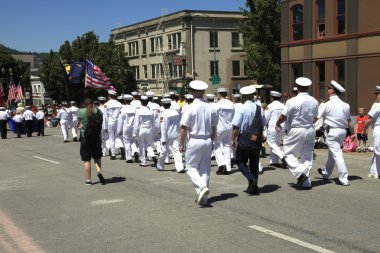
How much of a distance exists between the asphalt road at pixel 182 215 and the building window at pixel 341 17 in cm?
1855

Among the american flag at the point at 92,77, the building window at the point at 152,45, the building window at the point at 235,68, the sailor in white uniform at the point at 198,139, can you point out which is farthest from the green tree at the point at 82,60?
the sailor in white uniform at the point at 198,139

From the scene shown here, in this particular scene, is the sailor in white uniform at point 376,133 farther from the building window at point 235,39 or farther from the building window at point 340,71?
the building window at point 235,39

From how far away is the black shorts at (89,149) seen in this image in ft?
32.3

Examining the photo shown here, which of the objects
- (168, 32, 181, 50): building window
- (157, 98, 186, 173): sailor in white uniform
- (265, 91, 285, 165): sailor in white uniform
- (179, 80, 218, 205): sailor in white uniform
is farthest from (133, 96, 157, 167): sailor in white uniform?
(168, 32, 181, 50): building window

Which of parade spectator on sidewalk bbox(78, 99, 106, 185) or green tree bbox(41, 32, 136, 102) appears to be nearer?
parade spectator on sidewalk bbox(78, 99, 106, 185)

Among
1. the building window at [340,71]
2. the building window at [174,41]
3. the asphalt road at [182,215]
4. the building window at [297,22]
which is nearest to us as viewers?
the asphalt road at [182,215]

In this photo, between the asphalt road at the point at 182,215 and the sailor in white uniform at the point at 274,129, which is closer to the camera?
the asphalt road at the point at 182,215

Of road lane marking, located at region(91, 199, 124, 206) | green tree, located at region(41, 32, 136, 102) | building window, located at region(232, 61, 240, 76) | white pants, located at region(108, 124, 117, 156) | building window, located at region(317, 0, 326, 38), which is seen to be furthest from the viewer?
building window, located at region(232, 61, 240, 76)

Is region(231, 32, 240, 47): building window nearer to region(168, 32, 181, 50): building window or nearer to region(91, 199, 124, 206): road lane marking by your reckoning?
region(168, 32, 181, 50): building window

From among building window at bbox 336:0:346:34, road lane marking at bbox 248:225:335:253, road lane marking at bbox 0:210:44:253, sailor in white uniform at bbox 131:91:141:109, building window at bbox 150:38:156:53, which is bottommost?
road lane marking at bbox 0:210:44:253

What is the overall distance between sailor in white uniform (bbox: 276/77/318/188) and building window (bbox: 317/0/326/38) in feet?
71.3

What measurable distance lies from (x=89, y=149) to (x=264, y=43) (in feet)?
109

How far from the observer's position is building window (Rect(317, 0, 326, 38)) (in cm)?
2902

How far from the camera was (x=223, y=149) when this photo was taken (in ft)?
37.3
